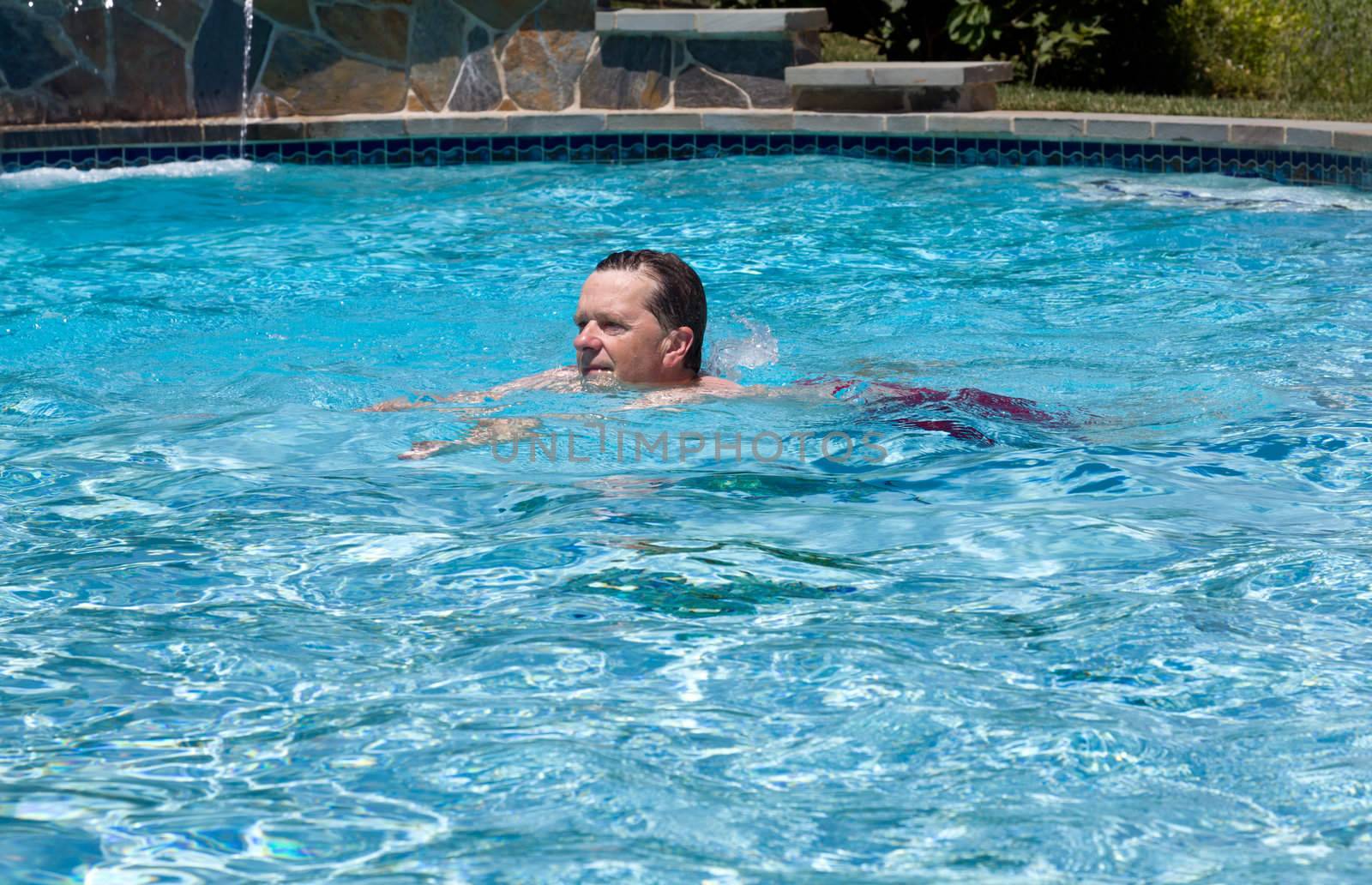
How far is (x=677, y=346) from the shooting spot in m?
5.30

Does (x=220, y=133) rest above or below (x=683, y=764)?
above

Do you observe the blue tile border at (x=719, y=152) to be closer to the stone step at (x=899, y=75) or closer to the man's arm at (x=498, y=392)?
the stone step at (x=899, y=75)

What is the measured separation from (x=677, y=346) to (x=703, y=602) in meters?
1.81

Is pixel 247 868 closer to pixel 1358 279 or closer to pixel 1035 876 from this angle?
pixel 1035 876

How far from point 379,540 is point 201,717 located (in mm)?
1087

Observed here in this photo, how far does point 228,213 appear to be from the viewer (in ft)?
32.9

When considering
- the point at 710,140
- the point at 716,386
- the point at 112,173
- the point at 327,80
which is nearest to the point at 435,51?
the point at 327,80

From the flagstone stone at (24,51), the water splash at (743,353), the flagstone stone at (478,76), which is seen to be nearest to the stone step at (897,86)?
the flagstone stone at (478,76)

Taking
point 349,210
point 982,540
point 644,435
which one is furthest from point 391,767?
point 349,210

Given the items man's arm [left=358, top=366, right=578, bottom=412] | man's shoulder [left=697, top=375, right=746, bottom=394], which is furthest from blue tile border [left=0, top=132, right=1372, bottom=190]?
man's arm [left=358, top=366, right=578, bottom=412]

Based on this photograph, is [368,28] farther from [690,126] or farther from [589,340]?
[589,340]

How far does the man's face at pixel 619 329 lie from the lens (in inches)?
203

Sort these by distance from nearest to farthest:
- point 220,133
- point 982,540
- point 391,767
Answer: point 391,767
point 982,540
point 220,133

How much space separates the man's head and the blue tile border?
20.8ft
